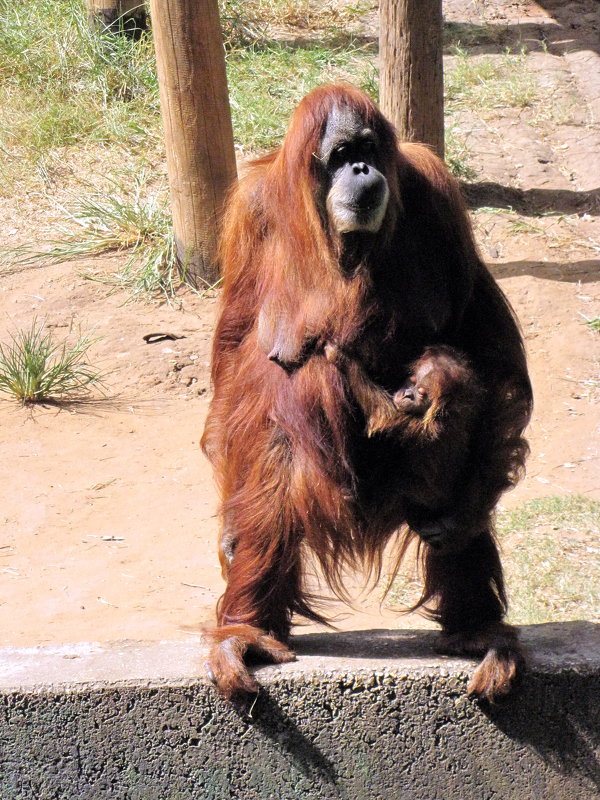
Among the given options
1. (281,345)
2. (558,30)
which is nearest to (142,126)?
(558,30)

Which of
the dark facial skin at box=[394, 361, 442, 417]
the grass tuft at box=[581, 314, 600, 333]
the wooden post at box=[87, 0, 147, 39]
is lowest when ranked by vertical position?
the grass tuft at box=[581, 314, 600, 333]

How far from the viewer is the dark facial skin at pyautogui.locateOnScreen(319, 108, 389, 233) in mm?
2576

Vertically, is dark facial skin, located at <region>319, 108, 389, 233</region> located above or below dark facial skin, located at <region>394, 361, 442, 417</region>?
above

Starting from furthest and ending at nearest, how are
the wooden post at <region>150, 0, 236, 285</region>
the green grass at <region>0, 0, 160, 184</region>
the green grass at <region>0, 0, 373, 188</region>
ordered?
the green grass at <region>0, 0, 160, 184</region>
the green grass at <region>0, 0, 373, 188</region>
the wooden post at <region>150, 0, 236, 285</region>

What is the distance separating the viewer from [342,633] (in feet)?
9.98

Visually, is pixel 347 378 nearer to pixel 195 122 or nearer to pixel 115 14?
pixel 195 122

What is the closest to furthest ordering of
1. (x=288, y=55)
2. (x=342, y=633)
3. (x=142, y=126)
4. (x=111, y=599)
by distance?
(x=342, y=633), (x=111, y=599), (x=142, y=126), (x=288, y=55)

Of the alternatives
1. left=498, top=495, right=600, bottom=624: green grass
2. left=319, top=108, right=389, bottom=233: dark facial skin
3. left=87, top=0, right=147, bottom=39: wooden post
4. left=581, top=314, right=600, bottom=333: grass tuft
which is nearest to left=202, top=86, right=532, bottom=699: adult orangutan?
left=319, top=108, right=389, bottom=233: dark facial skin

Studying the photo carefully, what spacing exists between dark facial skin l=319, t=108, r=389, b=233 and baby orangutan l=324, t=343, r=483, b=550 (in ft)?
1.13

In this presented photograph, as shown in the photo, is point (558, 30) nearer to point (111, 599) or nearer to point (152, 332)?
point (152, 332)

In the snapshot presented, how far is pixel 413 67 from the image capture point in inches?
233

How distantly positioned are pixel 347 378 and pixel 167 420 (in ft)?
9.50

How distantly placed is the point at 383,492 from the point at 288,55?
728 centimetres

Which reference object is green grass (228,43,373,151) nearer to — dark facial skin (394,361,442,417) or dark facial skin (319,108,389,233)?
dark facial skin (319,108,389,233)
